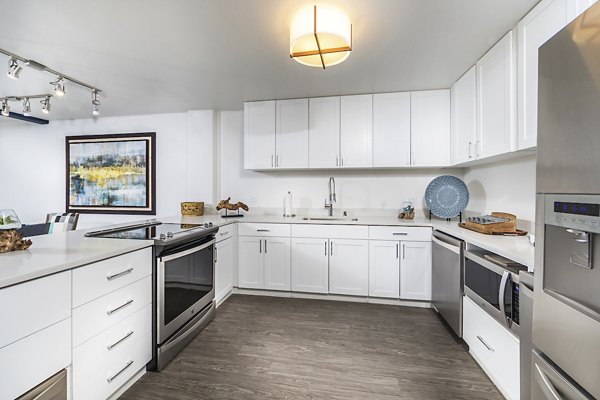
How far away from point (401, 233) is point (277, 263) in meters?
1.40

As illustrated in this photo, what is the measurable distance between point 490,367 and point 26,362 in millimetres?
2348

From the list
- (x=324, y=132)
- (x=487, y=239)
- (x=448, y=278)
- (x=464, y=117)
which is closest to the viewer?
(x=487, y=239)

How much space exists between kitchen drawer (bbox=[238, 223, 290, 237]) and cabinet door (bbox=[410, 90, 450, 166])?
1.66 metres

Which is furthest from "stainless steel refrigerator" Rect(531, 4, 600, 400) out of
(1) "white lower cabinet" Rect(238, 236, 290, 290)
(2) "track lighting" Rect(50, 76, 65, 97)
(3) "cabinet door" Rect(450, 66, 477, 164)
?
(2) "track lighting" Rect(50, 76, 65, 97)

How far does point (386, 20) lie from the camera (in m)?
1.78

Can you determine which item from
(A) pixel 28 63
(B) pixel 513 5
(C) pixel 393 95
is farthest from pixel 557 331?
(A) pixel 28 63

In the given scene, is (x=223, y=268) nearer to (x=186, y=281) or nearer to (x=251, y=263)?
(x=251, y=263)

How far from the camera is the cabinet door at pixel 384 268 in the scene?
2.88 meters

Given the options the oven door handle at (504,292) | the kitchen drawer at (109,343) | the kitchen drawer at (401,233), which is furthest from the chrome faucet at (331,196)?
the kitchen drawer at (109,343)

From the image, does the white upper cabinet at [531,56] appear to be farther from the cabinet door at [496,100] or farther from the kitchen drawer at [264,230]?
the kitchen drawer at [264,230]

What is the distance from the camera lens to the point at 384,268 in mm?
2906

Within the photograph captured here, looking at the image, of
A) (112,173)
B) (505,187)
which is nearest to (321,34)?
(505,187)

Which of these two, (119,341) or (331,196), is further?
(331,196)

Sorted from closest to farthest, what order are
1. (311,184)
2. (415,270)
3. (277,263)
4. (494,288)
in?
1. (494,288)
2. (415,270)
3. (277,263)
4. (311,184)
